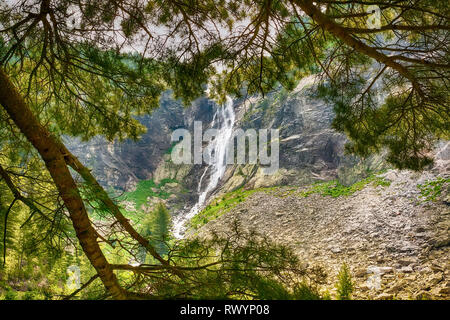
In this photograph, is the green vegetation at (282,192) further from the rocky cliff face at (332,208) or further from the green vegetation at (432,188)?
the green vegetation at (432,188)

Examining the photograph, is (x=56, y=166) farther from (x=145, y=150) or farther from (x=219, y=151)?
(x=145, y=150)

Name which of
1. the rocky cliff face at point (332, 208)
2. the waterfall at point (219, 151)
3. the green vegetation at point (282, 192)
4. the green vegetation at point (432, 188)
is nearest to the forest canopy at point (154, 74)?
the rocky cliff face at point (332, 208)

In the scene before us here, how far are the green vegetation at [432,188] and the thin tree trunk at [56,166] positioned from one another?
9519 millimetres

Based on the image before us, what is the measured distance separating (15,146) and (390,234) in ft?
29.1

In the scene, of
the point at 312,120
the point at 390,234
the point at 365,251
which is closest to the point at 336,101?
the point at 365,251

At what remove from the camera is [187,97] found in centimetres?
270

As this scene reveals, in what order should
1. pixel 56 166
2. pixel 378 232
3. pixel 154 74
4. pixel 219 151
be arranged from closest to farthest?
1. pixel 56 166
2. pixel 154 74
3. pixel 378 232
4. pixel 219 151

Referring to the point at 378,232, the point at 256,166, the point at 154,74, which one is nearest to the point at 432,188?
the point at 378,232

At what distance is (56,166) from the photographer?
130 centimetres

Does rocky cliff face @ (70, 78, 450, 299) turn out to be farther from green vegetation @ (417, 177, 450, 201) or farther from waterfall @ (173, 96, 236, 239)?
waterfall @ (173, 96, 236, 239)

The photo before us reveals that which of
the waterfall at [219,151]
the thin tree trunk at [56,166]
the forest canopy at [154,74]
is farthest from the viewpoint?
the waterfall at [219,151]

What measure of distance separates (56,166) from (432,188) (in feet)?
34.1

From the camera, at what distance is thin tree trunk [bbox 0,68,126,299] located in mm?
1280

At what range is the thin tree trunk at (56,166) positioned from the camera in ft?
4.20
